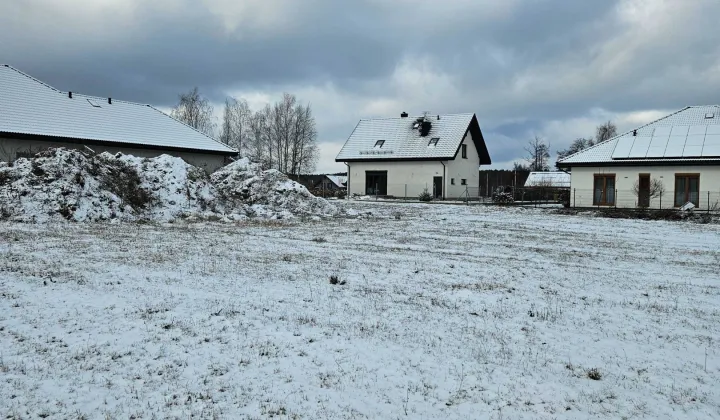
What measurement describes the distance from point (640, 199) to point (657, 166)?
202cm

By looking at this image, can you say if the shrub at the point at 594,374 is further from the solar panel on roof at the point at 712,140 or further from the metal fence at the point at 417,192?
the metal fence at the point at 417,192

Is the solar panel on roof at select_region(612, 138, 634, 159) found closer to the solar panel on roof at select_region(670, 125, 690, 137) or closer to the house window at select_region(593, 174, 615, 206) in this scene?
the house window at select_region(593, 174, 615, 206)

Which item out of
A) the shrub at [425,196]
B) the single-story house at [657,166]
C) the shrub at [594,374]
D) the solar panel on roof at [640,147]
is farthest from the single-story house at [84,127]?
the shrub at [594,374]

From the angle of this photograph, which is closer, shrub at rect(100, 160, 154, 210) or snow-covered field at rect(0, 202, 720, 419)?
snow-covered field at rect(0, 202, 720, 419)

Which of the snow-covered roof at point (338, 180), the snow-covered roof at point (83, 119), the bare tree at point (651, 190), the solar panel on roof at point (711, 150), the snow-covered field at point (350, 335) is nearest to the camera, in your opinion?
the snow-covered field at point (350, 335)

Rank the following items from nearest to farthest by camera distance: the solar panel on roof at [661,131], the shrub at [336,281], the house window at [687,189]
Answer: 1. the shrub at [336,281]
2. the house window at [687,189]
3. the solar panel on roof at [661,131]

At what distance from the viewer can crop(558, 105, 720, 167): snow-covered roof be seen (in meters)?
27.5

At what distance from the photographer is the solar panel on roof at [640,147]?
1125 inches

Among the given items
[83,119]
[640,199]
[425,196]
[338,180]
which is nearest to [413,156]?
[425,196]

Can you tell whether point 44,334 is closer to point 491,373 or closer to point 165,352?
point 165,352

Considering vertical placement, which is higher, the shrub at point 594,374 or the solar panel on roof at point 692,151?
the solar panel on roof at point 692,151

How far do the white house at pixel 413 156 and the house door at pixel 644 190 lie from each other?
13.5 meters

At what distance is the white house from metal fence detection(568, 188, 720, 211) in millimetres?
11135

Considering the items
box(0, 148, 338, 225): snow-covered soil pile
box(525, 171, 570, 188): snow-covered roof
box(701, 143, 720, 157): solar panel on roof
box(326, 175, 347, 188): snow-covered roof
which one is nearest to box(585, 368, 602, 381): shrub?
box(0, 148, 338, 225): snow-covered soil pile
